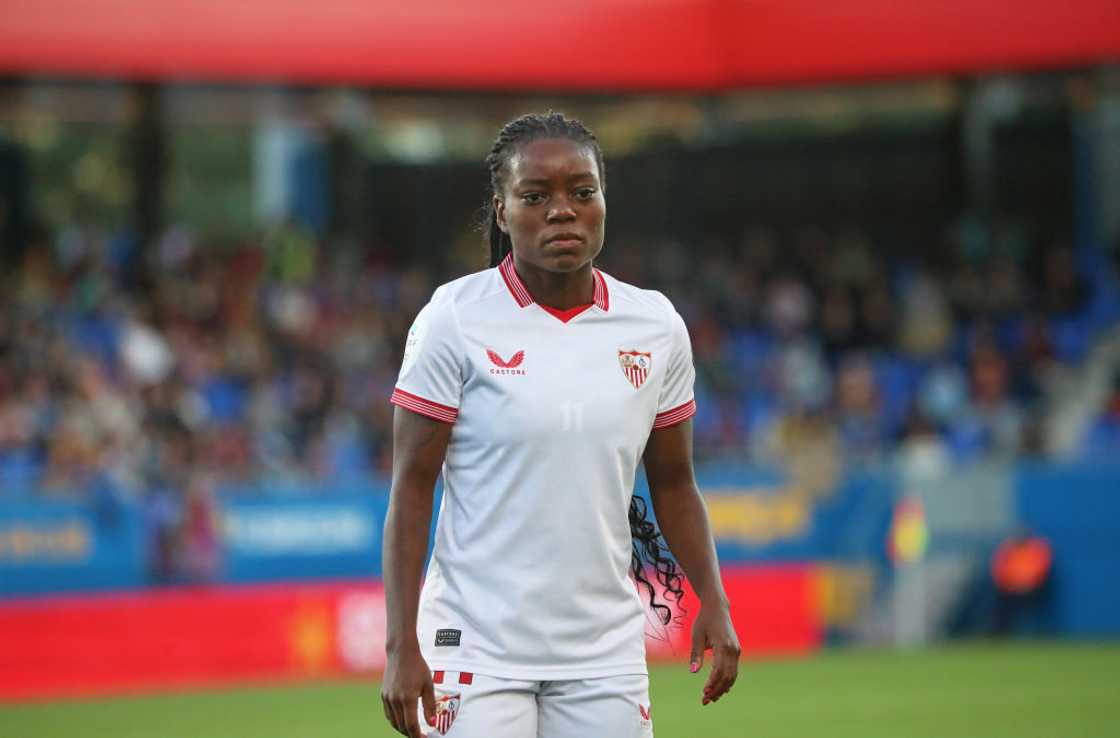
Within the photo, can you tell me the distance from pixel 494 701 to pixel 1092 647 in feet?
38.5

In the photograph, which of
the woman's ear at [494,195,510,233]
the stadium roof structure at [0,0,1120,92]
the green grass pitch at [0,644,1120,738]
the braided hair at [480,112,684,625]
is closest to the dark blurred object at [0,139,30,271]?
the stadium roof structure at [0,0,1120,92]

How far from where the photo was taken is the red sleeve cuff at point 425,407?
384cm

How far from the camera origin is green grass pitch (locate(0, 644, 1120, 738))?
10484 mm

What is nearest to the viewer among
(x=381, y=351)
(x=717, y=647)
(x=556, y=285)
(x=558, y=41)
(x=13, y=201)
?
(x=556, y=285)

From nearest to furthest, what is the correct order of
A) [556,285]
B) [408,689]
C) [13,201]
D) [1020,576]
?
[408,689]
[556,285]
[1020,576]
[13,201]

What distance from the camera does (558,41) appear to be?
1852cm

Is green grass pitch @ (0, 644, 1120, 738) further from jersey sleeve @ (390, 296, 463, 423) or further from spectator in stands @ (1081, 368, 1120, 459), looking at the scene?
jersey sleeve @ (390, 296, 463, 423)

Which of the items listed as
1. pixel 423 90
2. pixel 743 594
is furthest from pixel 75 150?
pixel 743 594

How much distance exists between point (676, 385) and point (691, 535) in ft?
1.17

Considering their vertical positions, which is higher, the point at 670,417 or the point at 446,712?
the point at 670,417

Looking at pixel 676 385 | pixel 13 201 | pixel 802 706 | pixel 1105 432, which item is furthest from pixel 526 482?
pixel 13 201

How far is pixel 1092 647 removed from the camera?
47.7ft

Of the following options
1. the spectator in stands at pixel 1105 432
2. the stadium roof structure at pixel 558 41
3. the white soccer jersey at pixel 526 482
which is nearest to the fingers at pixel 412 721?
the white soccer jersey at pixel 526 482

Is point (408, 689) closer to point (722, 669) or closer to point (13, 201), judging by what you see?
point (722, 669)
